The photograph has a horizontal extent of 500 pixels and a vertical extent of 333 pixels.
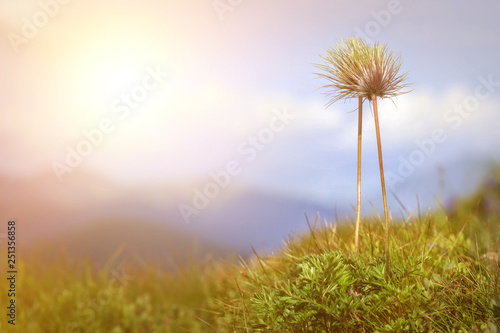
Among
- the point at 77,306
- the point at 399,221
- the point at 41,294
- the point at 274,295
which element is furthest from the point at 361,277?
the point at 41,294

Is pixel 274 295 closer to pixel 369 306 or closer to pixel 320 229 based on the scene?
pixel 369 306

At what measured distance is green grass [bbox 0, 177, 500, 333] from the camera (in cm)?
343

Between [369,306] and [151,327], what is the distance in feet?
10.0

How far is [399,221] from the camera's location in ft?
18.5

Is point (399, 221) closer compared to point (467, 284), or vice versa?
point (467, 284)

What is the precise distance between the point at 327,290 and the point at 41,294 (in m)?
4.18

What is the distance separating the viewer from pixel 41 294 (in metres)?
5.93

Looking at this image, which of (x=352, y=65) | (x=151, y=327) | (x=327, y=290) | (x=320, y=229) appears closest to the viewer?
(x=327, y=290)

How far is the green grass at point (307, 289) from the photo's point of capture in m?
3.43

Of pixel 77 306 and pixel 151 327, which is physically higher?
pixel 77 306

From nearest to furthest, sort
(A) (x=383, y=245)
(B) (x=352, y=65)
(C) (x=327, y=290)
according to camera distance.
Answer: (C) (x=327, y=290)
(B) (x=352, y=65)
(A) (x=383, y=245)

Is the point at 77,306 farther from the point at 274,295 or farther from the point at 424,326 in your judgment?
the point at 424,326

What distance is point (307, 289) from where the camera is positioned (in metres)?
3.38

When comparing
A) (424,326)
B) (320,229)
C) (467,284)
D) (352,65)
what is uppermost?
(352,65)
